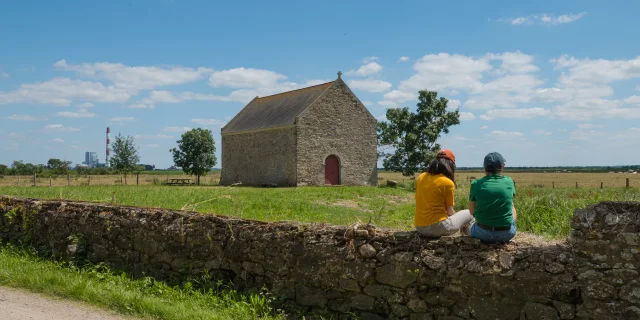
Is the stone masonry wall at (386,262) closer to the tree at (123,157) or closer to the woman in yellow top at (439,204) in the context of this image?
the woman in yellow top at (439,204)

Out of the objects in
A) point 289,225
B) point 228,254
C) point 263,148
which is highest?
point 263,148

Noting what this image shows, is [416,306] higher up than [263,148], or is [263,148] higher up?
[263,148]

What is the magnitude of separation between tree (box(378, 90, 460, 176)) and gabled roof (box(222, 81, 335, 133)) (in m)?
9.89

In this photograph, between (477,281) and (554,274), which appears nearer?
(554,274)

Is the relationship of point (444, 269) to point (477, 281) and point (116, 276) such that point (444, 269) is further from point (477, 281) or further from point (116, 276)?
point (116, 276)

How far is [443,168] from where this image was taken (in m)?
5.79

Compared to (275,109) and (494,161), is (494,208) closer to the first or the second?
(494,161)

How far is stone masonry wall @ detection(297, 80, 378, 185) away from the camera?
33719 millimetres

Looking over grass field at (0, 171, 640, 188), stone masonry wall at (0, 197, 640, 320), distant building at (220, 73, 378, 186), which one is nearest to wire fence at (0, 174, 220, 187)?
grass field at (0, 171, 640, 188)

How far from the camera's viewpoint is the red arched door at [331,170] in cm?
3506

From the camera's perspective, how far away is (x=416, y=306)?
18.6ft

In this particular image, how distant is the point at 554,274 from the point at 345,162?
1225 inches

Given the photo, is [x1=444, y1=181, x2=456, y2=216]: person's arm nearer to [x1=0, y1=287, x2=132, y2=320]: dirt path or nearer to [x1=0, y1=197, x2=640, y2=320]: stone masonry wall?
[x1=0, y1=197, x2=640, y2=320]: stone masonry wall

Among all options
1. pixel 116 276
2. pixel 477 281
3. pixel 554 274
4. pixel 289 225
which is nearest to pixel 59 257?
pixel 116 276
